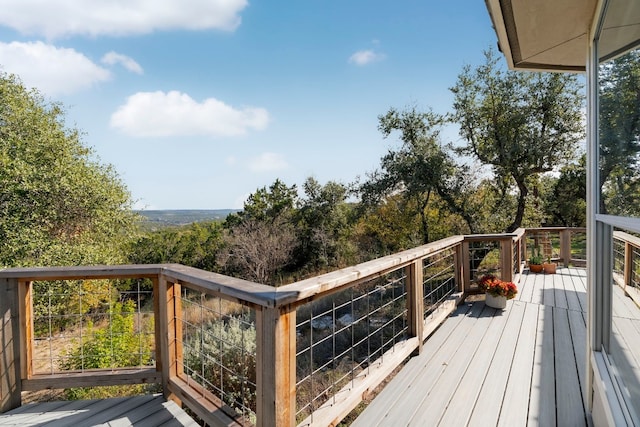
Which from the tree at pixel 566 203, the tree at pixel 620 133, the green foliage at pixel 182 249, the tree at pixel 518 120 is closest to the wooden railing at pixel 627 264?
the tree at pixel 620 133

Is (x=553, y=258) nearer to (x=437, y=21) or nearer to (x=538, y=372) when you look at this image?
(x=538, y=372)

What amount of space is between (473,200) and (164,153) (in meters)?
13.2

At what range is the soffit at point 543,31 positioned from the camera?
1753 millimetres

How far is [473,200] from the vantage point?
1052 centimetres

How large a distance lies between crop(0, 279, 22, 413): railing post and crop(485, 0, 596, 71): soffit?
317 cm

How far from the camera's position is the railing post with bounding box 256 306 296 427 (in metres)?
1.33

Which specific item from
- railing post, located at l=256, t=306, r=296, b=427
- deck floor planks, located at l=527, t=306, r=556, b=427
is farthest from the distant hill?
railing post, located at l=256, t=306, r=296, b=427

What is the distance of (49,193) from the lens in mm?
9133

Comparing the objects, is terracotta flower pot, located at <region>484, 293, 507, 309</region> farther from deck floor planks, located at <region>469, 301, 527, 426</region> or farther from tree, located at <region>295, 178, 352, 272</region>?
tree, located at <region>295, 178, 352, 272</region>

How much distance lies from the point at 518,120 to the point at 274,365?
1010 cm

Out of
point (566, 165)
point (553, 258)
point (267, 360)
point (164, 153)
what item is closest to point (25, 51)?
point (164, 153)

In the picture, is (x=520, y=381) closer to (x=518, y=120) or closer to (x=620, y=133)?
(x=620, y=133)

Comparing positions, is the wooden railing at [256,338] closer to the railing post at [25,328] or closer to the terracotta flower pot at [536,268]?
the railing post at [25,328]

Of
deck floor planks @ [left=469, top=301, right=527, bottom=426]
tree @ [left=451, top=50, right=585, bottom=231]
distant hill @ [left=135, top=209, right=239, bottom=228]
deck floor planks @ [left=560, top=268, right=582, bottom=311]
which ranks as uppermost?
tree @ [left=451, top=50, right=585, bottom=231]
